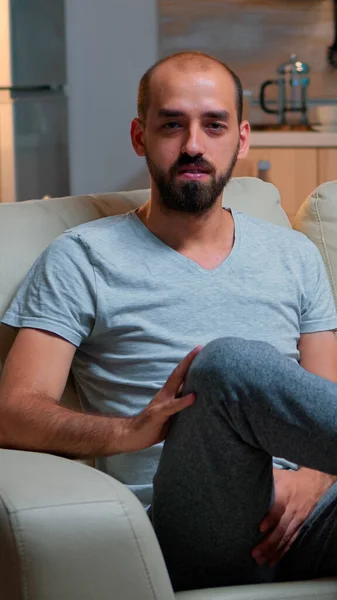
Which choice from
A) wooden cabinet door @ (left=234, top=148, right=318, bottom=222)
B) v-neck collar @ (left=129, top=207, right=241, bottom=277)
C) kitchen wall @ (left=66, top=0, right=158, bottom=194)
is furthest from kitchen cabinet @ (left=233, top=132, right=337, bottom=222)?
v-neck collar @ (left=129, top=207, right=241, bottom=277)

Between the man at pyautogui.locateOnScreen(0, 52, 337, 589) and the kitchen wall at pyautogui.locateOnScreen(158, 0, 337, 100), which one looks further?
the kitchen wall at pyautogui.locateOnScreen(158, 0, 337, 100)

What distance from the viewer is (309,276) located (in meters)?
1.78

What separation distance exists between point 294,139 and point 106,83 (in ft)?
2.45

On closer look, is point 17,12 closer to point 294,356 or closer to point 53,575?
point 294,356

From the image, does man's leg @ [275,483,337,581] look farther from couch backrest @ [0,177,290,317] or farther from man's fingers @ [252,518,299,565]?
couch backrest @ [0,177,290,317]

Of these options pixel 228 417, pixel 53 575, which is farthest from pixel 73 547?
pixel 228 417

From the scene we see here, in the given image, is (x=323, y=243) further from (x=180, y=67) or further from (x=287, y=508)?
(x=287, y=508)

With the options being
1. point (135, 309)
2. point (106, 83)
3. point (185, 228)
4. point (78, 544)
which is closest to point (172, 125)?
point (185, 228)

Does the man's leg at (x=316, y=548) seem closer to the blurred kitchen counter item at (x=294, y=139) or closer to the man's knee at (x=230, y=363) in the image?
the man's knee at (x=230, y=363)

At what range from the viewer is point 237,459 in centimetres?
128

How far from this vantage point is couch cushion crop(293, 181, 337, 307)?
1960 mm

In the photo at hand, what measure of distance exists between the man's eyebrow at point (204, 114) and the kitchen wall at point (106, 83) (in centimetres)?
186

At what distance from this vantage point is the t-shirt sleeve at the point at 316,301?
176 cm

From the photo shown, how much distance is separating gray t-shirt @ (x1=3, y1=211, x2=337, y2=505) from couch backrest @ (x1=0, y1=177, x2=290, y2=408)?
66 mm
